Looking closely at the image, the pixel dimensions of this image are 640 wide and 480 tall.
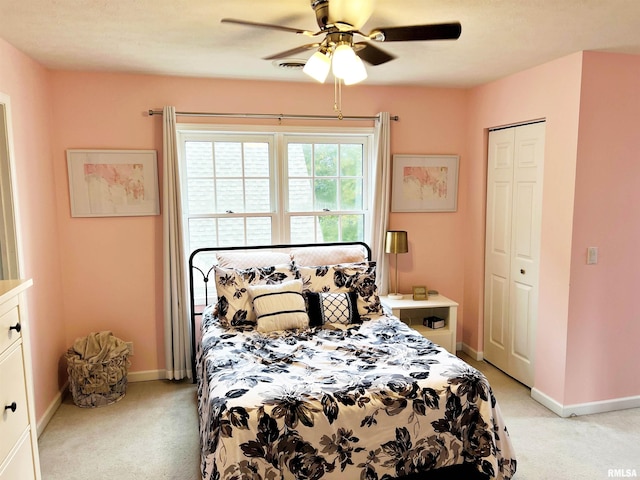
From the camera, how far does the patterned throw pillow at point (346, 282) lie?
3.36 metres

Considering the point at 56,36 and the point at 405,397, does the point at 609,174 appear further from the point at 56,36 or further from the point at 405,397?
the point at 56,36

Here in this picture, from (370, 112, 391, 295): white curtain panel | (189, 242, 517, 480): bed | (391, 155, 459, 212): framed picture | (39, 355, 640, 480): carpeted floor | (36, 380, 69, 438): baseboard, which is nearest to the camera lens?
(189, 242, 517, 480): bed

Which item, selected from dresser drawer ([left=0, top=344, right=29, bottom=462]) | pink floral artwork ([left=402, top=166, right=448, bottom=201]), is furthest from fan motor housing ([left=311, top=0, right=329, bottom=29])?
pink floral artwork ([left=402, top=166, right=448, bottom=201])

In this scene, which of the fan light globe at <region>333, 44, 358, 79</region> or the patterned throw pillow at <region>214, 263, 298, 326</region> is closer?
the fan light globe at <region>333, 44, 358, 79</region>

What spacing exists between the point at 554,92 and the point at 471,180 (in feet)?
3.74

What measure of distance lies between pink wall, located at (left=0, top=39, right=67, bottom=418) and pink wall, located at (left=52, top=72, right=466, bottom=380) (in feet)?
0.38

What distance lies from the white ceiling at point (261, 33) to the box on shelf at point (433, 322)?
1.99m

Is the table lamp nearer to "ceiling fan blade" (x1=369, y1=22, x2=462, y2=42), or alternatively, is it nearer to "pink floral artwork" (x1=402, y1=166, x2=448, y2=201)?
"pink floral artwork" (x1=402, y1=166, x2=448, y2=201)

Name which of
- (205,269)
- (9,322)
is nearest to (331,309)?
(205,269)

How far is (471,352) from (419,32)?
10.3ft

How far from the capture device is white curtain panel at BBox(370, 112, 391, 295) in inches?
153

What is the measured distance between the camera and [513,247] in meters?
3.66

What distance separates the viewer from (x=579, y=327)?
3.08 m

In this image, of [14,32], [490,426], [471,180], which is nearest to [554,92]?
[471,180]
